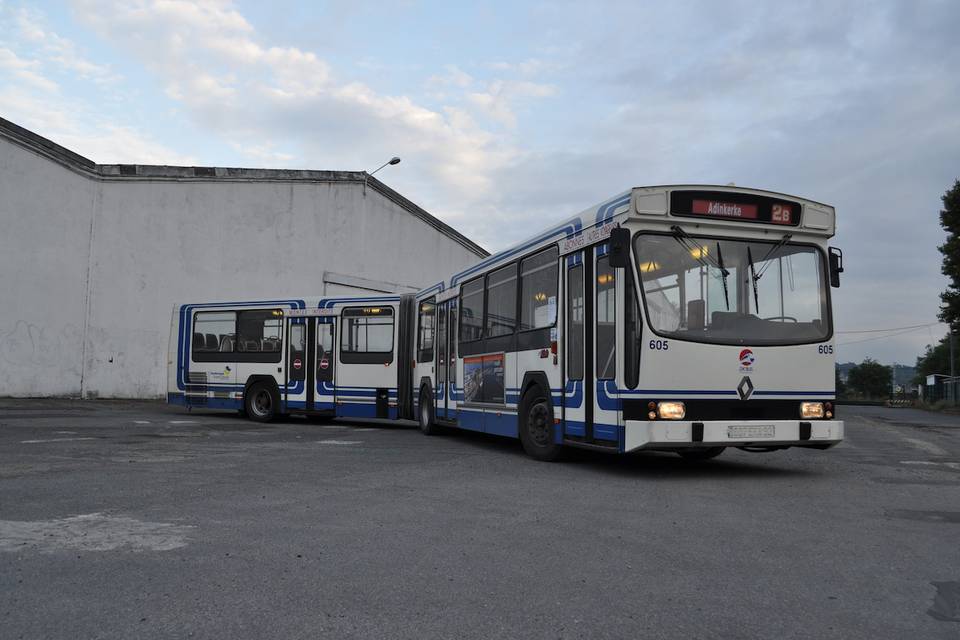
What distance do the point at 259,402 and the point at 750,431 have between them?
521 inches

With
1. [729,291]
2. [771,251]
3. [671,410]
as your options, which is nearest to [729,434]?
[671,410]

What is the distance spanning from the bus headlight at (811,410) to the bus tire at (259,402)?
13.0 metres

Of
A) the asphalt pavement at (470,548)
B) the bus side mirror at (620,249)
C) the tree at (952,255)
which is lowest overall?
the asphalt pavement at (470,548)

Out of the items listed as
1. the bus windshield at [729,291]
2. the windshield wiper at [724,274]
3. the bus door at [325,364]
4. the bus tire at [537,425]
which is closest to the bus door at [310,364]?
the bus door at [325,364]

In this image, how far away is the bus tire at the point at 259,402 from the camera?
64.3ft

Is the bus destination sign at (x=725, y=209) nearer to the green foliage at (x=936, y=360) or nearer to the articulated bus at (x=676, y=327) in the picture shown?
the articulated bus at (x=676, y=327)

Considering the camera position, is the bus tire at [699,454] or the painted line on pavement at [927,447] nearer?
the bus tire at [699,454]

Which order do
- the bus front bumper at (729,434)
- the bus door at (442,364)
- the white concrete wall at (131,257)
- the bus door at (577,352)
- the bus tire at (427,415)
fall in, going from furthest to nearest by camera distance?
1. the white concrete wall at (131,257)
2. the bus tire at (427,415)
3. the bus door at (442,364)
4. the bus door at (577,352)
5. the bus front bumper at (729,434)

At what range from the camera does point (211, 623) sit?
4.03m

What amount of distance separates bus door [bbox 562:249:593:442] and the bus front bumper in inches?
35.3

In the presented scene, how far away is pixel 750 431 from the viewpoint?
9.17 m

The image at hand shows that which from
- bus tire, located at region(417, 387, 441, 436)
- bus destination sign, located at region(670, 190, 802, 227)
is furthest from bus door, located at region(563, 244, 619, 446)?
bus tire, located at region(417, 387, 441, 436)

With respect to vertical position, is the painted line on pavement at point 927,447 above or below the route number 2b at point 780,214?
below

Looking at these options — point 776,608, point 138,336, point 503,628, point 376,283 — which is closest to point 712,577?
point 776,608
